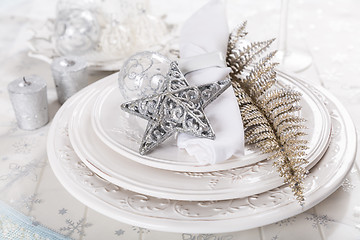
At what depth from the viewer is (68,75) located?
3.10 feet

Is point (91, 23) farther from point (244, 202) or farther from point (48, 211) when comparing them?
point (244, 202)

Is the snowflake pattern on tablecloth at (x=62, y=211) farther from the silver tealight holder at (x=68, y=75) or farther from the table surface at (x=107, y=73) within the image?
the silver tealight holder at (x=68, y=75)

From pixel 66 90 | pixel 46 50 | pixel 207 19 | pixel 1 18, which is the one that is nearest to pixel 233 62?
pixel 207 19

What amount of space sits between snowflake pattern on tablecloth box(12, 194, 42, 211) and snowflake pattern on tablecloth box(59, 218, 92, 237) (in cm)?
7

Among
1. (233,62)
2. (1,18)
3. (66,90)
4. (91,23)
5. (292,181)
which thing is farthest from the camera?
(1,18)

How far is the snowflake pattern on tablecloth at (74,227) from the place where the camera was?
635mm

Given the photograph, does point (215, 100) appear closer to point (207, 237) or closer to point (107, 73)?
point (207, 237)

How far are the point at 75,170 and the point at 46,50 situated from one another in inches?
22.2

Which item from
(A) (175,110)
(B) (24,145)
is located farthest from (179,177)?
(B) (24,145)

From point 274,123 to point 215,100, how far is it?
10 centimetres

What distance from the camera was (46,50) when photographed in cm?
113

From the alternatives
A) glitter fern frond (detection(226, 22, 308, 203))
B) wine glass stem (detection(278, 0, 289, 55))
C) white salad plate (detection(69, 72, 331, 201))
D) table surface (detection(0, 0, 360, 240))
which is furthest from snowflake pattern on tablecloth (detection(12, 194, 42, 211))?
wine glass stem (detection(278, 0, 289, 55))

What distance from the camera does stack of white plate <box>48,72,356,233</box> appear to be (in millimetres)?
576

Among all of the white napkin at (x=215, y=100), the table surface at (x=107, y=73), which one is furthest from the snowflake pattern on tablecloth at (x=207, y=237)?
the white napkin at (x=215, y=100)
